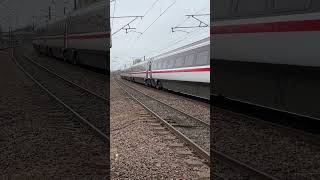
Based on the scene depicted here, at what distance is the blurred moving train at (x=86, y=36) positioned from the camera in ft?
58.6

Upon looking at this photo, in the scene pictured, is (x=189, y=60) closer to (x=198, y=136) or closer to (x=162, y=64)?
(x=162, y=64)

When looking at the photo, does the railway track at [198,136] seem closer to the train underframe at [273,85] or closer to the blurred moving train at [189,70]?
the blurred moving train at [189,70]

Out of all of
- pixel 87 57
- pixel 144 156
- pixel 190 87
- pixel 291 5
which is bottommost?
pixel 144 156

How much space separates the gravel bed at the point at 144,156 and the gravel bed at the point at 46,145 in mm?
314

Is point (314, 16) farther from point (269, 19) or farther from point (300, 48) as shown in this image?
point (269, 19)

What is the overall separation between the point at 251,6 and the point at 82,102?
6.02 metres

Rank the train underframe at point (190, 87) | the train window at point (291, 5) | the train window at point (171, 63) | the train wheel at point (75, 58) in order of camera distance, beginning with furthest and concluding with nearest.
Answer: the train wheel at point (75, 58) → the train window at point (171, 63) → the train underframe at point (190, 87) → the train window at point (291, 5)

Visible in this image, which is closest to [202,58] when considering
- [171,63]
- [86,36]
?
[86,36]

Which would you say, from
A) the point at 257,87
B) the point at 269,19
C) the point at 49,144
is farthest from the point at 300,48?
the point at 49,144

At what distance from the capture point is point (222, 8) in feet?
43.6

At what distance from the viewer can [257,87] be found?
38.4ft

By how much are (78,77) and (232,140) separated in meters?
14.9

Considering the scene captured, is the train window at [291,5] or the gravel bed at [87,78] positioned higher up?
the train window at [291,5]

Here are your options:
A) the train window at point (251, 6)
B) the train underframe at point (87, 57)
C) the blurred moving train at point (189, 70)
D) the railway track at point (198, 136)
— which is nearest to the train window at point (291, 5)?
the train window at point (251, 6)
